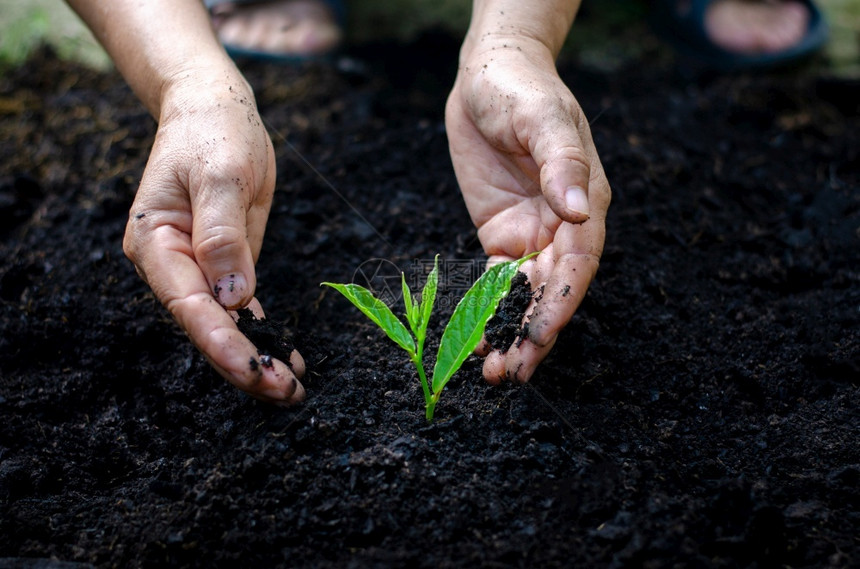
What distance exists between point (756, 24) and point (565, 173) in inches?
114

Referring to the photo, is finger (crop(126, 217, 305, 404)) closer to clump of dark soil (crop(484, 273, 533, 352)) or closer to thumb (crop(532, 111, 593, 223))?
clump of dark soil (crop(484, 273, 533, 352))

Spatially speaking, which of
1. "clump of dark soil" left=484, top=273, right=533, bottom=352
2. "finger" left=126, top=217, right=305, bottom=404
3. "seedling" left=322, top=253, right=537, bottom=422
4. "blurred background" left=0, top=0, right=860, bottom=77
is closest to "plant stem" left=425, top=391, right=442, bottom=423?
"seedling" left=322, top=253, right=537, bottom=422

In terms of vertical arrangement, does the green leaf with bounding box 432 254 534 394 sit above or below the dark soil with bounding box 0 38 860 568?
above

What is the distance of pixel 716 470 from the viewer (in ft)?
6.08

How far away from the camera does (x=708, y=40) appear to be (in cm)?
389

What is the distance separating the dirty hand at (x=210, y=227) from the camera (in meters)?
1.77

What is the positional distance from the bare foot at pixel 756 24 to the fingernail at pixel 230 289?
3185 mm

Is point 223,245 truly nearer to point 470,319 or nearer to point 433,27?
point 470,319

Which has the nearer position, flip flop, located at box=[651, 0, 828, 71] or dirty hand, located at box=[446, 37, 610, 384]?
dirty hand, located at box=[446, 37, 610, 384]

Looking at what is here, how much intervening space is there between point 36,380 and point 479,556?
61.2 inches

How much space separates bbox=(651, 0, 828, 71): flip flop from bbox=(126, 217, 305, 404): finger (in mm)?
3083

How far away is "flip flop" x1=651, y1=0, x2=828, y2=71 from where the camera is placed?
3812 mm

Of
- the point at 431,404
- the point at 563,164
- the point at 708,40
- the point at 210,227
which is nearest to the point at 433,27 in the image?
the point at 708,40

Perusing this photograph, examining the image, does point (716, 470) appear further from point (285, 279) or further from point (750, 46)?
point (750, 46)
